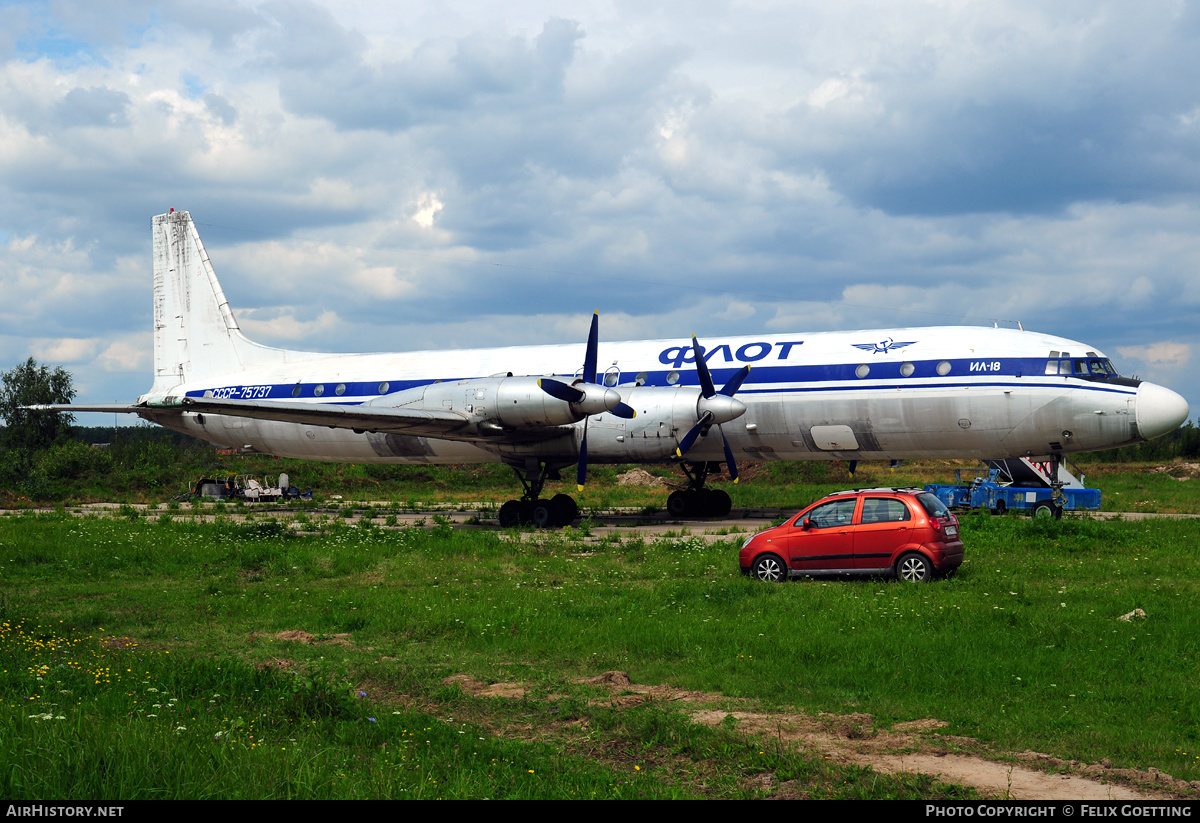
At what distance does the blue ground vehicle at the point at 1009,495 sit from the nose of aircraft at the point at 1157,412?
532 cm

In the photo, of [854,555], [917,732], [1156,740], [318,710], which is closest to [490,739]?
[318,710]

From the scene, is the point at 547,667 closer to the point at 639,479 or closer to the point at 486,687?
the point at 486,687

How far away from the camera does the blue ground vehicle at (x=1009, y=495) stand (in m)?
27.3

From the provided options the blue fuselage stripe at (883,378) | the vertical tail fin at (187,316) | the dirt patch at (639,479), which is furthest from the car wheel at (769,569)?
the dirt patch at (639,479)

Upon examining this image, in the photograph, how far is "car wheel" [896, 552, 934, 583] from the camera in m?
13.5

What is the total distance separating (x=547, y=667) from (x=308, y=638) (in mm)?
3553

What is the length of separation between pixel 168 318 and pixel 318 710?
30468mm

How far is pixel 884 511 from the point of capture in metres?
13.9

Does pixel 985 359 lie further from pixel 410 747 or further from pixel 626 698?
pixel 410 747

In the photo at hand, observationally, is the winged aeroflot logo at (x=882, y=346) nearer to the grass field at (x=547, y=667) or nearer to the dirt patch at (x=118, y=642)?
the grass field at (x=547, y=667)

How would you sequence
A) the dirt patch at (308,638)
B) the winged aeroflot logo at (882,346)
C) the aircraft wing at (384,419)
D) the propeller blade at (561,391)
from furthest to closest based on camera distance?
Result: the aircraft wing at (384,419)
the winged aeroflot logo at (882,346)
the propeller blade at (561,391)
the dirt patch at (308,638)

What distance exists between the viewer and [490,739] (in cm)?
701

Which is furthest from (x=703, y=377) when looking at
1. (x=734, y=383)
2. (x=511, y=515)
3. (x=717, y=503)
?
(x=511, y=515)

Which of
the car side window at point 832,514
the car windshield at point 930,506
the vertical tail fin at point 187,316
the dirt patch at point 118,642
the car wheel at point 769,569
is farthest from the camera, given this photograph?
the vertical tail fin at point 187,316
